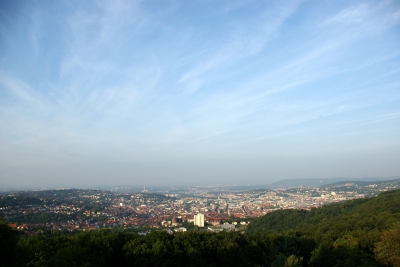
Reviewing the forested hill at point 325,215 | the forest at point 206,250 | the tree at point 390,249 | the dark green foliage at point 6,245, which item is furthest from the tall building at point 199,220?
the dark green foliage at point 6,245

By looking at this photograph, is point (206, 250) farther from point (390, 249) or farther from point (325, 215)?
point (325, 215)

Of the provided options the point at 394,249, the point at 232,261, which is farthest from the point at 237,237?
→ the point at 394,249

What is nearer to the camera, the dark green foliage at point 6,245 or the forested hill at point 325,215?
the dark green foliage at point 6,245

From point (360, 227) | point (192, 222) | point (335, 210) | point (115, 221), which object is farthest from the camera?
point (192, 222)

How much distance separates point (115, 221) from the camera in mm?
40938

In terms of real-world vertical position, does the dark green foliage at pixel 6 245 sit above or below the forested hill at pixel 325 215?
above

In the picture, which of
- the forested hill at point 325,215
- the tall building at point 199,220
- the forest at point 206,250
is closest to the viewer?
the forest at point 206,250

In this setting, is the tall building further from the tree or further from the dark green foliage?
the dark green foliage

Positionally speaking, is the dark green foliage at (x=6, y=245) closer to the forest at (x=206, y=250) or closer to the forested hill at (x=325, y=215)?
the forest at (x=206, y=250)

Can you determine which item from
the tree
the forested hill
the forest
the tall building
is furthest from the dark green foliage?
the tall building

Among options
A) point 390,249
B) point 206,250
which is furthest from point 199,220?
point 390,249

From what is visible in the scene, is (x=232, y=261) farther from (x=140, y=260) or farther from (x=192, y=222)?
(x=192, y=222)

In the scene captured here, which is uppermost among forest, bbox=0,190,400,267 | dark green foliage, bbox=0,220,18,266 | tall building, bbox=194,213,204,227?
dark green foliage, bbox=0,220,18,266

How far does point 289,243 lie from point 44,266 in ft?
43.1
